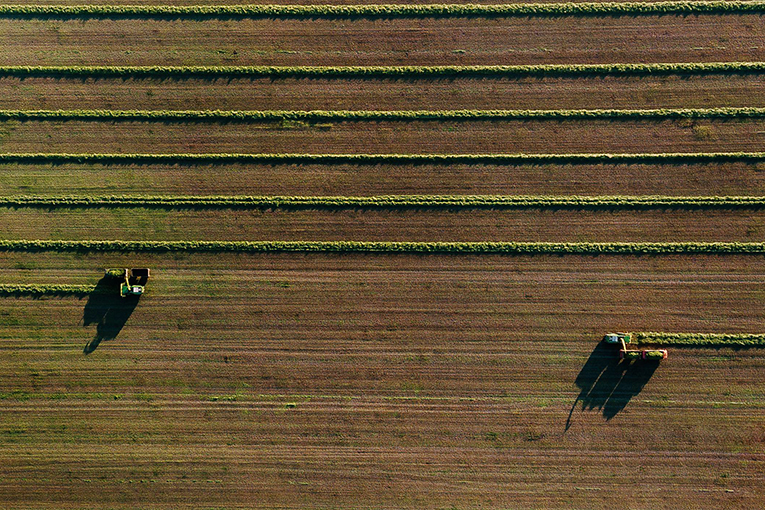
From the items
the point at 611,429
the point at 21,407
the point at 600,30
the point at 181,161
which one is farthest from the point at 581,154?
the point at 21,407

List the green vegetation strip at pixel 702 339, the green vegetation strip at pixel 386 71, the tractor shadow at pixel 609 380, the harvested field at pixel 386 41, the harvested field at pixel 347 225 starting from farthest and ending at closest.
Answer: the harvested field at pixel 386 41 → the green vegetation strip at pixel 386 71 → the harvested field at pixel 347 225 → the tractor shadow at pixel 609 380 → the green vegetation strip at pixel 702 339

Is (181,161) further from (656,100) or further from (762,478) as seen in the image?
(762,478)

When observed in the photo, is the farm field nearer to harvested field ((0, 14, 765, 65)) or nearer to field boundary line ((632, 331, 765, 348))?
harvested field ((0, 14, 765, 65))

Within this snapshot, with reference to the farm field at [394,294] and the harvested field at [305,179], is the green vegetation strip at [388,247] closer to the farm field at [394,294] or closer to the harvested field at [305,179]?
the farm field at [394,294]

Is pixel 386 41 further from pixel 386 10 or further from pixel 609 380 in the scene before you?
pixel 609 380

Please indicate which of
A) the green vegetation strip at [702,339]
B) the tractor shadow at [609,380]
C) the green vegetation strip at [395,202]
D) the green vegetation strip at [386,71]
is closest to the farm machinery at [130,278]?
the green vegetation strip at [395,202]

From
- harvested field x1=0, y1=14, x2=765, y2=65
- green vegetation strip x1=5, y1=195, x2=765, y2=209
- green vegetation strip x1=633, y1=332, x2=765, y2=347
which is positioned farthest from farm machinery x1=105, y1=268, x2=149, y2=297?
green vegetation strip x1=633, y1=332, x2=765, y2=347
